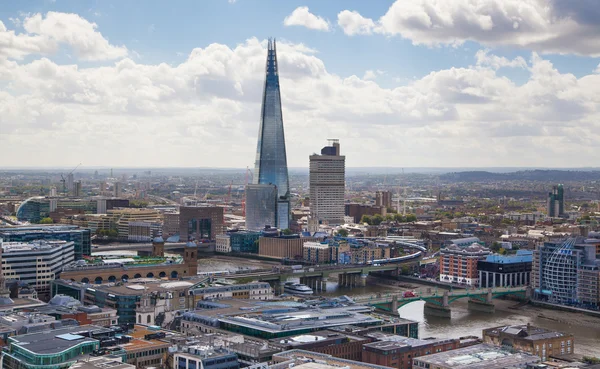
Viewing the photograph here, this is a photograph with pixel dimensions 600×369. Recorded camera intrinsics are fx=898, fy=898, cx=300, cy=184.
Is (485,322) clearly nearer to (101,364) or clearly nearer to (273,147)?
(101,364)

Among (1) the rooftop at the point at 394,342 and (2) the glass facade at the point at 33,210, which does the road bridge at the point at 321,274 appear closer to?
(1) the rooftop at the point at 394,342

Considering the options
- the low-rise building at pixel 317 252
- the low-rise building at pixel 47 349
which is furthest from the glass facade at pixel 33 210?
the low-rise building at pixel 47 349

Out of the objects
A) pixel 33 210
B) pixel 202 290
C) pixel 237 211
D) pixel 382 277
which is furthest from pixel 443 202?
pixel 202 290

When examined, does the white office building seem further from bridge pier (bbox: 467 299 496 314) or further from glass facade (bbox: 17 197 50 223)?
glass facade (bbox: 17 197 50 223)

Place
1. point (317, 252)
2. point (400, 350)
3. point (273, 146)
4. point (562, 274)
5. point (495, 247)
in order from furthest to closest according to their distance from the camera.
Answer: point (273, 146) → point (495, 247) → point (317, 252) → point (562, 274) → point (400, 350)

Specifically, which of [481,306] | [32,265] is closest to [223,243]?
[32,265]

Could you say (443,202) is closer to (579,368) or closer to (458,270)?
(458,270)
